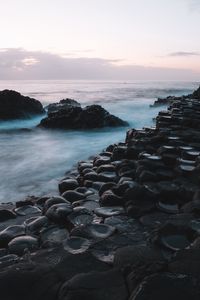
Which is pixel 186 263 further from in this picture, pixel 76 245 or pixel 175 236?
pixel 76 245

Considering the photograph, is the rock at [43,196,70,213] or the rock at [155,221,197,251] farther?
the rock at [43,196,70,213]

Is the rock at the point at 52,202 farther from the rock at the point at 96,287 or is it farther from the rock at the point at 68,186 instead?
the rock at the point at 96,287

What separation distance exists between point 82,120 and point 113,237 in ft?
34.5

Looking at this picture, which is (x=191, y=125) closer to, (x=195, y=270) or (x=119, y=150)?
(x=119, y=150)

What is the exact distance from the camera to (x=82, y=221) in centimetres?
359

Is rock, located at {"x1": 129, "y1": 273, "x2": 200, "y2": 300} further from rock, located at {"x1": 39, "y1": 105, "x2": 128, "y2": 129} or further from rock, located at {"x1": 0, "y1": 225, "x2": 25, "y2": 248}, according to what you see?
rock, located at {"x1": 39, "y1": 105, "x2": 128, "y2": 129}

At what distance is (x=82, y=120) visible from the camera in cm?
1345

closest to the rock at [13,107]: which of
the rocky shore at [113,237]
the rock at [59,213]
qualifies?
the rocky shore at [113,237]

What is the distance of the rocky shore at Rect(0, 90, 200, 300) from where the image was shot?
7.16ft

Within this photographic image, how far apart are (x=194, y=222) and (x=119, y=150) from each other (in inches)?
136

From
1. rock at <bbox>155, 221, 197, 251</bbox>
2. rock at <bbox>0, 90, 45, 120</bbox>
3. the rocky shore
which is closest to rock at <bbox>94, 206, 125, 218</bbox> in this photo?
the rocky shore

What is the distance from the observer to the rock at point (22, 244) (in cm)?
308

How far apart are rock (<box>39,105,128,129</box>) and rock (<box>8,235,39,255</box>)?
10.0 metres

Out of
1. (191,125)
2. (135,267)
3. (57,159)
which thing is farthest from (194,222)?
(57,159)
